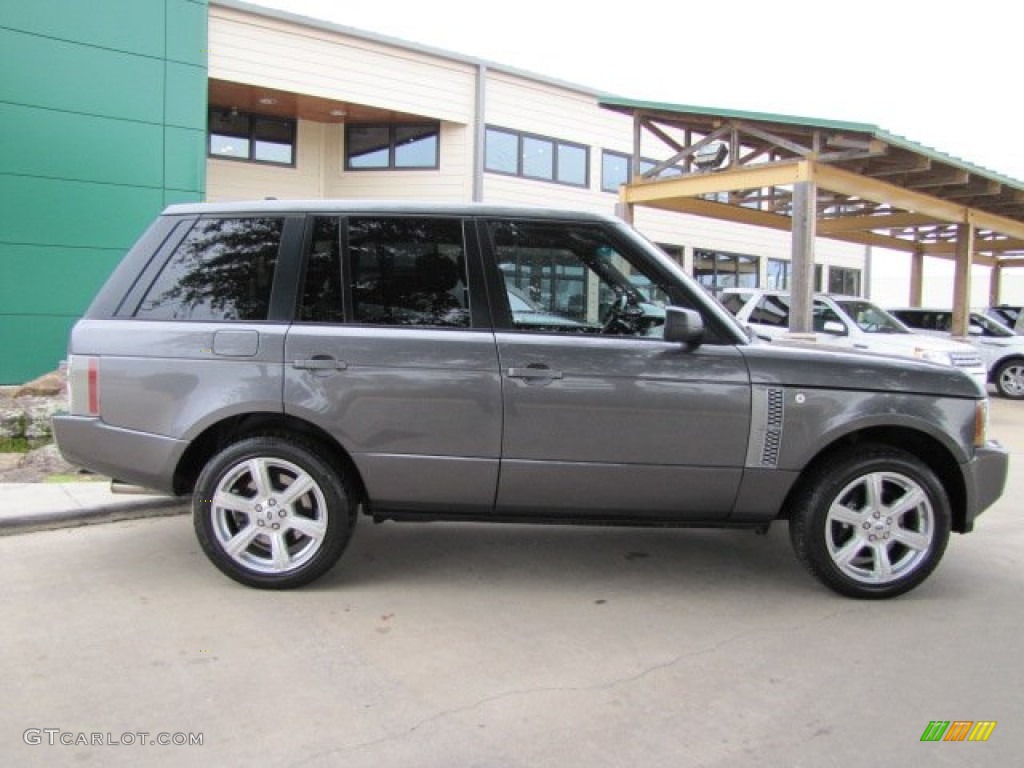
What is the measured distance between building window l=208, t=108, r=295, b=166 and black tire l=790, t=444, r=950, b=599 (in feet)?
47.9

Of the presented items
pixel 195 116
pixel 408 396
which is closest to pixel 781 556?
pixel 408 396

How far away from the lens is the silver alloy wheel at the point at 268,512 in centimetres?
416

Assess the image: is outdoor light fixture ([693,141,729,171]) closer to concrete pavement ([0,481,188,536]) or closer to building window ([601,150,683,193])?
building window ([601,150,683,193])

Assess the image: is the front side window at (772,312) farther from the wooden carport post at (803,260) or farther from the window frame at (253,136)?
the window frame at (253,136)

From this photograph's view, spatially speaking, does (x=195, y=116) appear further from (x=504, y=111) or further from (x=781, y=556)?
(x=781, y=556)

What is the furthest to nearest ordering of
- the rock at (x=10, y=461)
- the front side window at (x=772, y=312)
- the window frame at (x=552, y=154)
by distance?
1. the window frame at (x=552, y=154)
2. the front side window at (x=772, y=312)
3. the rock at (x=10, y=461)

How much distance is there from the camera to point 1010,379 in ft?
50.9

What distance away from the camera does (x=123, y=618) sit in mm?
3934

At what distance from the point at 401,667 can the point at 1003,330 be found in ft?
53.2

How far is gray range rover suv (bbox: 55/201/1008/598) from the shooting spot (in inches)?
161

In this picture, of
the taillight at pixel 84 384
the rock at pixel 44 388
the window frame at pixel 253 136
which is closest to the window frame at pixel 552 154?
the window frame at pixel 253 136

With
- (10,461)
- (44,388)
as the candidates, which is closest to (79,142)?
(44,388)

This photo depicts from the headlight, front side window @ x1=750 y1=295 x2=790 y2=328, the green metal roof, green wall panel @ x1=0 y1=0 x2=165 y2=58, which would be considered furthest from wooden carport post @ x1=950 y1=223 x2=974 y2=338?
green wall panel @ x1=0 y1=0 x2=165 y2=58

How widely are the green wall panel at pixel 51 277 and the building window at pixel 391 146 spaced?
7.11m
